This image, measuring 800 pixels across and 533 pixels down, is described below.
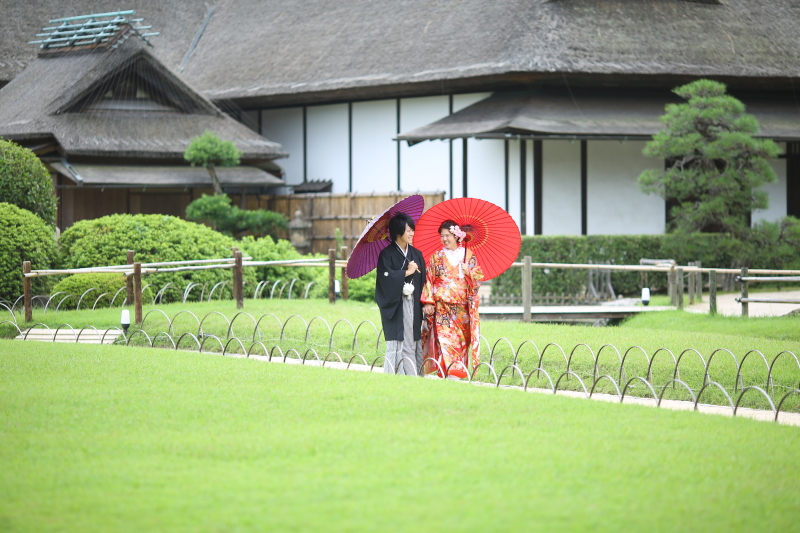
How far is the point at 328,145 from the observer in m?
23.4

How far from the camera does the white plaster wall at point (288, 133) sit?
79.5 ft

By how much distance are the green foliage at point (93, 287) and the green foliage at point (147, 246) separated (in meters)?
0.36

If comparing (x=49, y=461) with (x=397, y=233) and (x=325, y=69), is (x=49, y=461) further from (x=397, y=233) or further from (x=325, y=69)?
(x=325, y=69)

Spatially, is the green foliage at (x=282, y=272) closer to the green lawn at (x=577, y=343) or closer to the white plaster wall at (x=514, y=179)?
the green lawn at (x=577, y=343)

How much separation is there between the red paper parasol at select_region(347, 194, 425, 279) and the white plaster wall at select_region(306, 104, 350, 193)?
14.4m

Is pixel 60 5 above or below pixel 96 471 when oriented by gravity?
above

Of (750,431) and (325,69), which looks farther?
(325,69)

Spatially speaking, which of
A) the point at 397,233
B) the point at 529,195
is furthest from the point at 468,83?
the point at 397,233

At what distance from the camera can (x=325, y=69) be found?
22.8 meters

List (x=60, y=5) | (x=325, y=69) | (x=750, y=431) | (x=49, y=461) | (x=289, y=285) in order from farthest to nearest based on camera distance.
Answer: (x=60, y=5)
(x=325, y=69)
(x=289, y=285)
(x=750, y=431)
(x=49, y=461)

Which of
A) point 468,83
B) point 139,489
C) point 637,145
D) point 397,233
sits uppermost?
point 468,83

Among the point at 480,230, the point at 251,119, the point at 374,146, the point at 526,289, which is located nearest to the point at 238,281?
the point at 526,289

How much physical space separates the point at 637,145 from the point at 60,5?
1651 centimetres

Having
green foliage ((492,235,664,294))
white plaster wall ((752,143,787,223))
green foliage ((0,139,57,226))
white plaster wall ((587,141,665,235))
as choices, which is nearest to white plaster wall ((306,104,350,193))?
white plaster wall ((587,141,665,235))
